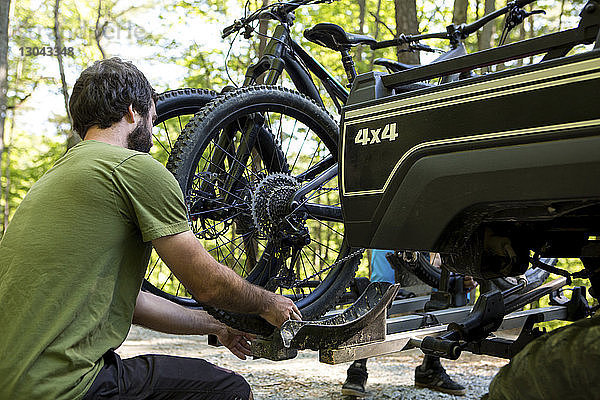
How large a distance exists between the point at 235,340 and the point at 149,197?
104cm

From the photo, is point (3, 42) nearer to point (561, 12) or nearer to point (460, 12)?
point (460, 12)

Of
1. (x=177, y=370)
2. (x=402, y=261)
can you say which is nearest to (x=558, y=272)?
(x=402, y=261)

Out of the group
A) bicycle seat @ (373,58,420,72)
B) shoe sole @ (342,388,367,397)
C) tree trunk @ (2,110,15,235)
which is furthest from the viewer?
tree trunk @ (2,110,15,235)

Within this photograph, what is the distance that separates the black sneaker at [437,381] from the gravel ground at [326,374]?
0.17 ft

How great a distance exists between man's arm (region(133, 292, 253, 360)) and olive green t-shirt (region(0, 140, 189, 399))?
1.40ft

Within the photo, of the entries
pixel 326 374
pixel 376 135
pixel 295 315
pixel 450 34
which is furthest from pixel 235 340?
pixel 326 374

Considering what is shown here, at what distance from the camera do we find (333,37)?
3604 millimetres

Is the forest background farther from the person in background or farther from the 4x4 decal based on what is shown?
the 4x4 decal

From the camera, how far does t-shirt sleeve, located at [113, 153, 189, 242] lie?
189cm

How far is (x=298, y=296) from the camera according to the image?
3396 millimetres

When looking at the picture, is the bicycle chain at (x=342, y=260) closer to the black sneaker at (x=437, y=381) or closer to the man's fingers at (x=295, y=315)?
the man's fingers at (x=295, y=315)

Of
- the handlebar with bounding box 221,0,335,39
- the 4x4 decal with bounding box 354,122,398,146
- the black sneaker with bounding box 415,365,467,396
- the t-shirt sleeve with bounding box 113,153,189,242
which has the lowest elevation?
the black sneaker with bounding box 415,365,467,396

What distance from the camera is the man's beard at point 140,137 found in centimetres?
221

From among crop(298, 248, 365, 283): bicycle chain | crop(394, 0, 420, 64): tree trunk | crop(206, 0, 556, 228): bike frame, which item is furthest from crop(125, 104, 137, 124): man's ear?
crop(394, 0, 420, 64): tree trunk
